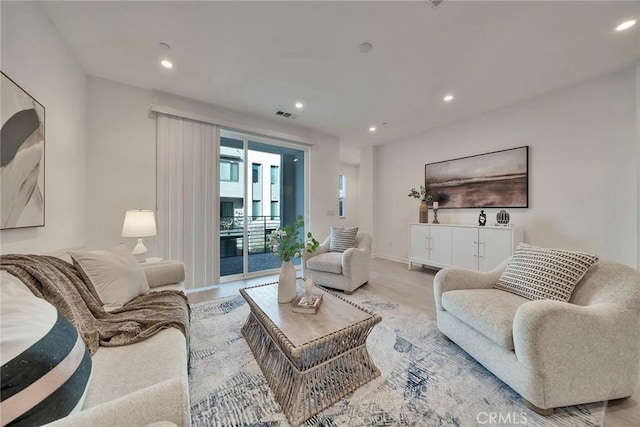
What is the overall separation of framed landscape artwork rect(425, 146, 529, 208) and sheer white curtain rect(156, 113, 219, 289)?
3.76m

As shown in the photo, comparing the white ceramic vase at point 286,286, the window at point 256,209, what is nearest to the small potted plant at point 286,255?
the white ceramic vase at point 286,286

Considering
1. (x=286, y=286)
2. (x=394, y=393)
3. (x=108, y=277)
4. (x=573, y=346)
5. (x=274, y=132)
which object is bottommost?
(x=394, y=393)

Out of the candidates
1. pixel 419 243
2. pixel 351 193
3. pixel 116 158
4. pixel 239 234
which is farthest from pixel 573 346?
pixel 351 193

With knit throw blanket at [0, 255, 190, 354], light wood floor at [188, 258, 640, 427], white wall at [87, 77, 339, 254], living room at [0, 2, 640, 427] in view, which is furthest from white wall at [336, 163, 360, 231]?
knit throw blanket at [0, 255, 190, 354]

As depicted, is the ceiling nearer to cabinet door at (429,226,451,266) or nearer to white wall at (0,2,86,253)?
white wall at (0,2,86,253)

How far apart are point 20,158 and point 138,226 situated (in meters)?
1.04

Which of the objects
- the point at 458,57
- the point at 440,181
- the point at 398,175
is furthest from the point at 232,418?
the point at 398,175

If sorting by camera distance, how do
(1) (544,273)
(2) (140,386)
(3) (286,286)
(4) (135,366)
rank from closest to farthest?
(2) (140,386) → (4) (135,366) → (1) (544,273) → (3) (286,286)

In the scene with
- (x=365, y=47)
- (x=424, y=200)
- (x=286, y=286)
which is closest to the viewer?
(x=286, y=286)

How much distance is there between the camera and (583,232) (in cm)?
285

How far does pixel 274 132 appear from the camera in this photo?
12.6ft

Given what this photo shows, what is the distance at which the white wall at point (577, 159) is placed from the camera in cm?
257

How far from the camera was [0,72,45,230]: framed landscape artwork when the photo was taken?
1.36 metres

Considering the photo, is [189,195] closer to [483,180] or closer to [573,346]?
[573,346]
